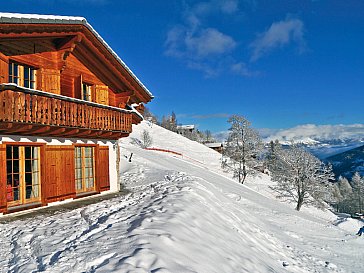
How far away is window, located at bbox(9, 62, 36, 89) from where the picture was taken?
9234mm

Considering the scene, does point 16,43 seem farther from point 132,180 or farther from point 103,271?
point 132,180

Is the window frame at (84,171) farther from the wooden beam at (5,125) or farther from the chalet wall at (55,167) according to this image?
the wooden beam at (5,125)

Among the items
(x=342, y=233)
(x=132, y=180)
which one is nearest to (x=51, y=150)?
(x=132, y=180)

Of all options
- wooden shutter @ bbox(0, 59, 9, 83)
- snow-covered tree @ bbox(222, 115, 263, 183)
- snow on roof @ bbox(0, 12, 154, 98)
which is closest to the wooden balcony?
wooden shutter @ bbox(0, 59, 9, 83)

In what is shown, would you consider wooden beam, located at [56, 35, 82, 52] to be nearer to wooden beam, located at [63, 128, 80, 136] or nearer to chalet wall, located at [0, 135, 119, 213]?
wooden beam, located at [63, 128, 80, 136]

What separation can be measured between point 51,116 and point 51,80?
76.5 inches

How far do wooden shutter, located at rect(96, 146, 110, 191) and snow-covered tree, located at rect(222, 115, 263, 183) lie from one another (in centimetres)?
2353

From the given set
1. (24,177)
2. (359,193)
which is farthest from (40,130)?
(359,193)

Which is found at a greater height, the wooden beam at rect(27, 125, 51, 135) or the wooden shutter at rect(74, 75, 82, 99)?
the wooden shutter at rect(74, 75, 82, 99)

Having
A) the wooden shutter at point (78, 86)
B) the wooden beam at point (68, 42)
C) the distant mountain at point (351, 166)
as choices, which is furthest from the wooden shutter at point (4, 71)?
the distant mountain at point (351, 166)

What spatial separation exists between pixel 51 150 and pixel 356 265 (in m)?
10.6

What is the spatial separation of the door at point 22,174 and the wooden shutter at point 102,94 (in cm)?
385

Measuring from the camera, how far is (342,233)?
13.0m

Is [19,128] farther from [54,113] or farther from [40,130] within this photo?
[54,113]
